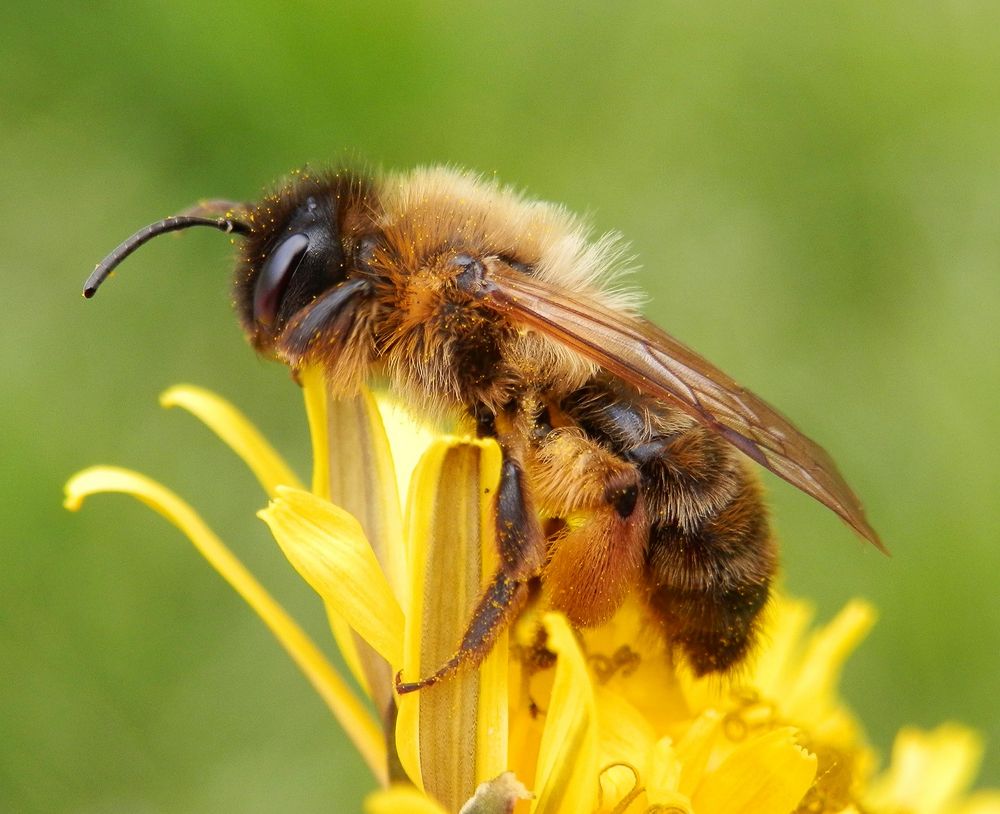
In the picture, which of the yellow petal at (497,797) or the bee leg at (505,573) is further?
the bee leg at (505,573)

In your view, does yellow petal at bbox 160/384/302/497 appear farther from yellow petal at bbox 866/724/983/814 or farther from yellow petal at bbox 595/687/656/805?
yellow petal at bbox 866/724/983/814

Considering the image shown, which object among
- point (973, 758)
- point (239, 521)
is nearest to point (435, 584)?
point (973, 758)

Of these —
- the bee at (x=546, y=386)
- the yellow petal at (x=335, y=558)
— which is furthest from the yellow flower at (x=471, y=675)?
the bee at (x=546, y=386)

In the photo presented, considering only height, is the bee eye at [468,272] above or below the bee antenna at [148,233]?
below

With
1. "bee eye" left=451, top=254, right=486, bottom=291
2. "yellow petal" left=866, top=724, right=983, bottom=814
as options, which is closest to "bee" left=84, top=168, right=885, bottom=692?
"bee eye" left=451, top=254, right=486, bottom=291

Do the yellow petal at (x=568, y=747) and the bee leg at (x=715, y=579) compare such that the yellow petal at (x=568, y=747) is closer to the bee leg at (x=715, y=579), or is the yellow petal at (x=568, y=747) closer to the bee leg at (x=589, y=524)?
the bee leg at (x=589, y=524)

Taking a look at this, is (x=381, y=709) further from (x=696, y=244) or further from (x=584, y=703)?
(x=696, y=244)
